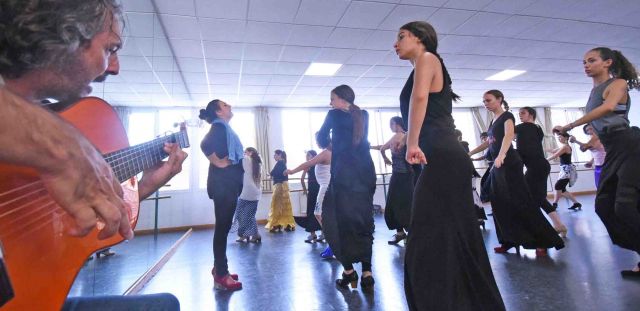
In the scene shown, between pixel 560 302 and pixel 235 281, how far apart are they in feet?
6.34

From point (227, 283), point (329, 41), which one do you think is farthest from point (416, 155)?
point (329, 41)

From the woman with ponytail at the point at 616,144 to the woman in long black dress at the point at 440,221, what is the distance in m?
1.13

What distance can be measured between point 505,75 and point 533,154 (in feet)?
14.2

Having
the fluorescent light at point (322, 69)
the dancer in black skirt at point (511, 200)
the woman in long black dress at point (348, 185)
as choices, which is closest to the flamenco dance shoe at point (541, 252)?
the dancer in black skirt at point (511, 200)

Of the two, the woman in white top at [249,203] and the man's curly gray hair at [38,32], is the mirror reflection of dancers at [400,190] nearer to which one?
the woman in white top at [249,203]

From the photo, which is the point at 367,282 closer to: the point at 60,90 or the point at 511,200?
the point at 511,200

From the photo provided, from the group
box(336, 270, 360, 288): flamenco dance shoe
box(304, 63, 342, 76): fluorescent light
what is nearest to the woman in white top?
box(304, 63, 342, 76): fluorescent light

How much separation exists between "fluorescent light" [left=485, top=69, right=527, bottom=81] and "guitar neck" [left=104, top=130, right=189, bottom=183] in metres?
7.13

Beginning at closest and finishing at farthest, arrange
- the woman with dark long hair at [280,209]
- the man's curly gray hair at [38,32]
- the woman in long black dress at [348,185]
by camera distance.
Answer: the man's curly gray hair at [38,32], the woman in long black dress at [348,185], the woman with dark long hair at [280,209]

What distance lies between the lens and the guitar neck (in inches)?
28.7

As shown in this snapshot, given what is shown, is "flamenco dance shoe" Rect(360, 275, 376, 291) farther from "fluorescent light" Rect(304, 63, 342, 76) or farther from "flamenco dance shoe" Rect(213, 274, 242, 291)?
"fluorescent light" Rect(304, 63, 342, 76)

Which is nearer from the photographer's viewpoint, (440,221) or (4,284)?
(4,284)

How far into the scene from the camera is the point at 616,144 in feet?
6.10

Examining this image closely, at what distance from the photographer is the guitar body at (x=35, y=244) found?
43 centimetres
